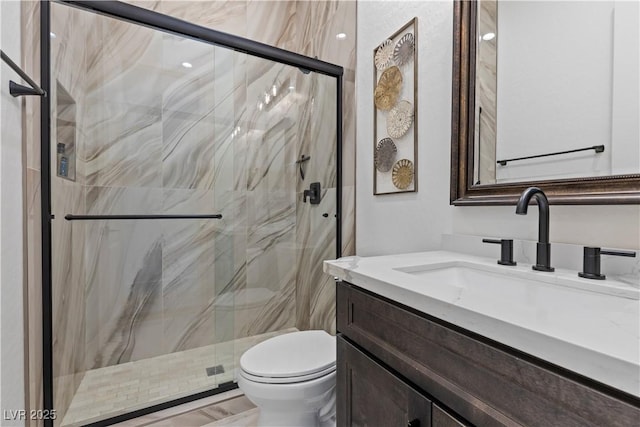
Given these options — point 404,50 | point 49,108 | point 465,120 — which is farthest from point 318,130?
point 49,108

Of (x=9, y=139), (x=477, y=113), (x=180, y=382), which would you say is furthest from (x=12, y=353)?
(x=477, y=113)

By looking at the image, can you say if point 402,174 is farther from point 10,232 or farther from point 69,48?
point 69,48

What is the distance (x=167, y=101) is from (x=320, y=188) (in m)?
1.11

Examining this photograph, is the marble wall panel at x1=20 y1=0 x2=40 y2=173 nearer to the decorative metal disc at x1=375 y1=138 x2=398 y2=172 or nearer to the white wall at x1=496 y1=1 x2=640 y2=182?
the decorative metal disc at x1=375 y1=138 x2=398 y2=172

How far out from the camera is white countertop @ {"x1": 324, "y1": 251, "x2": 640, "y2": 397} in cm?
36

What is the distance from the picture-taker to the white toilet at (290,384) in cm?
113

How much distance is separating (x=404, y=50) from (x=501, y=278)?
42.1 inches

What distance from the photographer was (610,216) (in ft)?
2.55

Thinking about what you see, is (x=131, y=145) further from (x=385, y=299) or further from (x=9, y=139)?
(x=385, y=299)

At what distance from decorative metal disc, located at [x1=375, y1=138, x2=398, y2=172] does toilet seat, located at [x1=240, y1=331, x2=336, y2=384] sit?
873 mm

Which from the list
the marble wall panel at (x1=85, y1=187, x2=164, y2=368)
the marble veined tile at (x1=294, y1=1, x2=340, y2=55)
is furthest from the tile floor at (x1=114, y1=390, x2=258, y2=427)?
the marble veined tile at (x1=294, y1=1, x2=340, y2=55)

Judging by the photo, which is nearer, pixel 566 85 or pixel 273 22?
pixel 566 85

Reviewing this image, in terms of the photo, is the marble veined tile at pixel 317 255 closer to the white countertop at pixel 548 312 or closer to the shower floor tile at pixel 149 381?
the shower floor tile at pixel 149 381

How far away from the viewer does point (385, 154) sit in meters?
1.53
